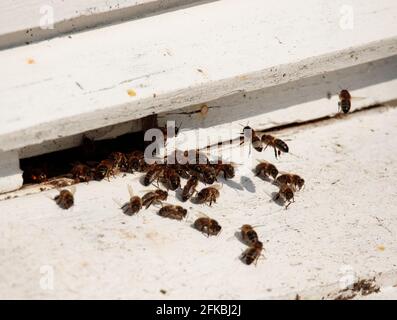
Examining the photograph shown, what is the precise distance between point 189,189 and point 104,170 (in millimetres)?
481

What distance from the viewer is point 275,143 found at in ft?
13.3

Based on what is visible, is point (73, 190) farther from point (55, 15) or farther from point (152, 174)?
point (55, 15)

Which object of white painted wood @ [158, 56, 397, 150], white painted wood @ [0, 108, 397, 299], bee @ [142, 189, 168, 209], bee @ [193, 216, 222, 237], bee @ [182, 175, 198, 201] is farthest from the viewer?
white painted wood @ [158, 56, 397, 150]

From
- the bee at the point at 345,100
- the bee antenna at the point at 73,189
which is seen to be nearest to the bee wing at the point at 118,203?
the bee antenna at the point at 73,189

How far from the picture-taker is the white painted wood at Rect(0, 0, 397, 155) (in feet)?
11.6

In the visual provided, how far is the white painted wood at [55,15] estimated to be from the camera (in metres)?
3.47

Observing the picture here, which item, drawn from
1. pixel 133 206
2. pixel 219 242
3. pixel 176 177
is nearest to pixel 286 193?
pixel 219 242

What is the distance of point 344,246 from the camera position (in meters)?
3.60

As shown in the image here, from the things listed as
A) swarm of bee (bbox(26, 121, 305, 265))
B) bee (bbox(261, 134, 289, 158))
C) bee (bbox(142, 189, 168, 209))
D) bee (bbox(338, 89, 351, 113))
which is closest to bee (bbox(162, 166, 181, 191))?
swarm of bee (bbox(26, 121, 305, 265))

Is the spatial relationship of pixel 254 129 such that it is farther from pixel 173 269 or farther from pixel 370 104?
pixel 173 269

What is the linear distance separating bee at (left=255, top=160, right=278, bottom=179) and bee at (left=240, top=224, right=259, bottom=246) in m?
Result: 0.49

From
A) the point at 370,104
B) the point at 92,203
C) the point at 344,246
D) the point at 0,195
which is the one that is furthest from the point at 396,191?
the point at 0,195

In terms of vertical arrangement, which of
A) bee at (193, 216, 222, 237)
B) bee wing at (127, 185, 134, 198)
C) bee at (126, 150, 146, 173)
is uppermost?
bee at (126, 150, 146, 173)

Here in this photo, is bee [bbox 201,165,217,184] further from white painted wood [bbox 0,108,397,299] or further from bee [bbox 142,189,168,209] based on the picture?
bee [bbox 142,189,168,209]
